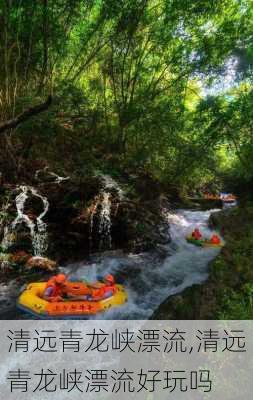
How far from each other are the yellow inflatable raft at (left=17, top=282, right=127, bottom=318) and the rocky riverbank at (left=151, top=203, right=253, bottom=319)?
849 millimetres

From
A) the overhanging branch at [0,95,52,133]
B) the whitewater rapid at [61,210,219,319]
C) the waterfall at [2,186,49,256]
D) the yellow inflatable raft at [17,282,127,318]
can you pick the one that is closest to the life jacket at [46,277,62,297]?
the yellow inflatable raft at [17,282,127,318]

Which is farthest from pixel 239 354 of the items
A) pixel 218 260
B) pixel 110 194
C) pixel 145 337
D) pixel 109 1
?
pixel 109 1

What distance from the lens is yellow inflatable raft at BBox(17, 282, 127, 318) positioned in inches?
169

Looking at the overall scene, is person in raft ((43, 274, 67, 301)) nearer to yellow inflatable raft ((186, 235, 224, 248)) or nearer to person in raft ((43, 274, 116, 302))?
person in raft ((43, 274, 116, 302))

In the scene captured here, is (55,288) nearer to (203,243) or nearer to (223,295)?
(223,295)

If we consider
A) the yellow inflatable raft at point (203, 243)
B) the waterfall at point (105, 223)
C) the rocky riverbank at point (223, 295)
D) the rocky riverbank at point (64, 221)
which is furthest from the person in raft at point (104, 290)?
the yellow inflatable raft at point (203, 243)

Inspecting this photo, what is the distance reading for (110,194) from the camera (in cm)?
638

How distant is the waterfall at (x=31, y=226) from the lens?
227 inches

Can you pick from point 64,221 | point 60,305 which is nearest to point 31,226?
point 64,221

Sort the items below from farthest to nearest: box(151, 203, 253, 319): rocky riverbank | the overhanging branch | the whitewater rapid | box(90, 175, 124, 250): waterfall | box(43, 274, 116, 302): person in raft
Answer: box(90, 175, 124, 250): waterfall → the whitewater rapid → box(43, 274, 116, 302): person in raft → the overhanging branch → box(151, 203, 253, 319): rocky riverbank

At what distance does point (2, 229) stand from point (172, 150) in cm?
511

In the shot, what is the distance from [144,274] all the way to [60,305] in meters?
1.95

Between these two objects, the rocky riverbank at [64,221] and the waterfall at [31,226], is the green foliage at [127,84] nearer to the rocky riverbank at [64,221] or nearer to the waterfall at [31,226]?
the rocky riverbank at [64,221]

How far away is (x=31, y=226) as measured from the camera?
19.5ft
